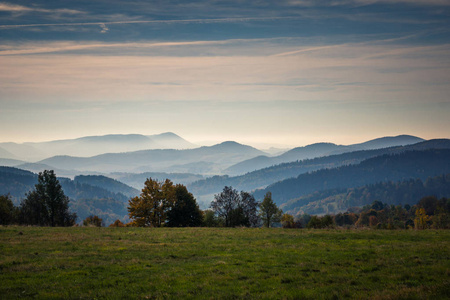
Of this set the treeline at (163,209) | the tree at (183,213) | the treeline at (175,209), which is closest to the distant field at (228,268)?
the treeline at (163,209)

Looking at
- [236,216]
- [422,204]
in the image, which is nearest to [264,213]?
[236,216]

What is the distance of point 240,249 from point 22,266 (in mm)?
13622

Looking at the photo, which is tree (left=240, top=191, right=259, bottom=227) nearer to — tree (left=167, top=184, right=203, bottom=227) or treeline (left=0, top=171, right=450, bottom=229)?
treeline (left=0, top=171, right=450, bottom=229)

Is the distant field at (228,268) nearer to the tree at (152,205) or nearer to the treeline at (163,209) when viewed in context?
the treeline at (163,209)

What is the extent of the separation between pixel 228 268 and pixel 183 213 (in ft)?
134

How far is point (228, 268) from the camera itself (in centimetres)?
1828

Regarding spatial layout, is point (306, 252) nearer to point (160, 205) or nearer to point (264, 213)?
point (160, 205)

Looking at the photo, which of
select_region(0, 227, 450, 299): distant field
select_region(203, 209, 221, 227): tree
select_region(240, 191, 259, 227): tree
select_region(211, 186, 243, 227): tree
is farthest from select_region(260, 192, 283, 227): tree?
select_region(0, 227, 450, 299): distant field

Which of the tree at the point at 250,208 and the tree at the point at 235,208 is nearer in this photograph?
the tree at the point at 235,208

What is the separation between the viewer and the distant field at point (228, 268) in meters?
14.2

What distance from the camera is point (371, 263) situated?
18578 mm

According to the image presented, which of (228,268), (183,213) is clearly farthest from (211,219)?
(228,268)

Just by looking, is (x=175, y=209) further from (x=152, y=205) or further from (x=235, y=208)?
(x=235, y=208)

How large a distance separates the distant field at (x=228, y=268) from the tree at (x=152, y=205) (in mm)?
26893
